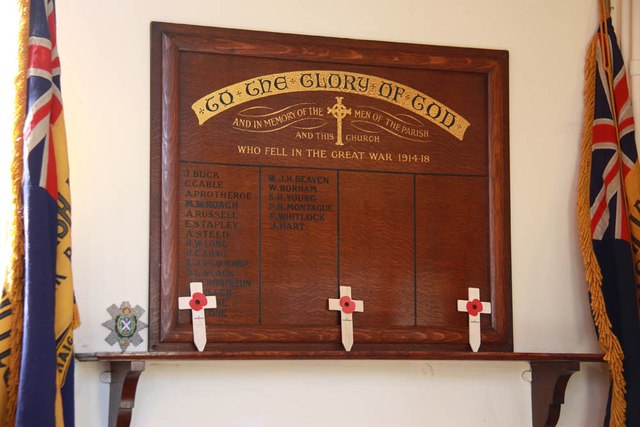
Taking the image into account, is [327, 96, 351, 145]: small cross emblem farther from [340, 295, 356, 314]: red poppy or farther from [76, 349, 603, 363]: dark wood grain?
[76, 349, 603, 363]: dark wood grain

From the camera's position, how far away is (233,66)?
121 inches

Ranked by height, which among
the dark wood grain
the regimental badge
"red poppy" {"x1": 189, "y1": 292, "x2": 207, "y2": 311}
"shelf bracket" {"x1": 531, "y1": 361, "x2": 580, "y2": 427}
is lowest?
"shelf bracket" {"x1": 531, "y1": 361, "x2": 580, "y2": 427}

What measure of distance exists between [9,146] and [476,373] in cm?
156

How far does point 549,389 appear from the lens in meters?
3.11

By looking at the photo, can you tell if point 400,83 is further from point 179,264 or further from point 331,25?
point 179,264

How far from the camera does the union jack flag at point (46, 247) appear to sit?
2.50 metres

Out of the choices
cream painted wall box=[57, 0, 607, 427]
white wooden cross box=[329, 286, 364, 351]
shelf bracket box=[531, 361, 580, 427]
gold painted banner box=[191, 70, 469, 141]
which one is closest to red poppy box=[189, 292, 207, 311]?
cream painted wall box=[57, 0, 607, 427]

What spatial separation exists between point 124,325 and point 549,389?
131 cm

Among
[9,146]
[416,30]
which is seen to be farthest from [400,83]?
[9,146]

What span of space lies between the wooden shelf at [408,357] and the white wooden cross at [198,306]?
3.2 inches

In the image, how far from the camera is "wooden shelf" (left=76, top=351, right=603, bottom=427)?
2.74 m

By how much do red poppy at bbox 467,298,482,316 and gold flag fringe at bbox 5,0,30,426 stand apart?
53.3 inches

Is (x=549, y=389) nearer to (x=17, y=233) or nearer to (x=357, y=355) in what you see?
(x=357, y=355)

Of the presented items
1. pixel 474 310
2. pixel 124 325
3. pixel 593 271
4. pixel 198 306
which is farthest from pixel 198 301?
pixel 593 271
